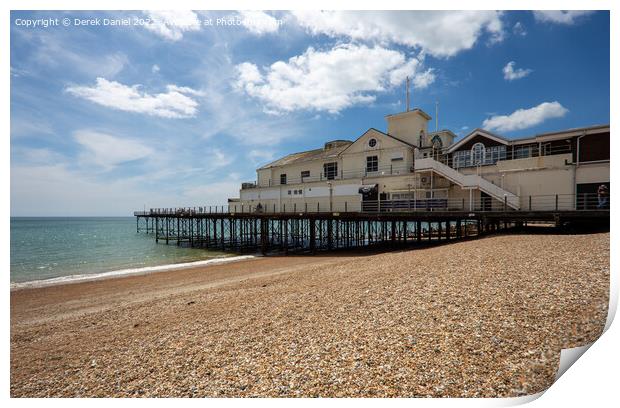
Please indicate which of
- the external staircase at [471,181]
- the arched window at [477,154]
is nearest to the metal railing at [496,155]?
the arched window at [477,154]

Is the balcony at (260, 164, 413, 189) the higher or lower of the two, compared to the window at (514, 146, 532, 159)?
lower

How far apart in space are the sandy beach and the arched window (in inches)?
430

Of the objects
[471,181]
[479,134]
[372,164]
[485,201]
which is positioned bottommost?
[485,201]

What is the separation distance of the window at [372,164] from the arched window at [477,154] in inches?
252

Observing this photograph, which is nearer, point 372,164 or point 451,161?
point 451,161

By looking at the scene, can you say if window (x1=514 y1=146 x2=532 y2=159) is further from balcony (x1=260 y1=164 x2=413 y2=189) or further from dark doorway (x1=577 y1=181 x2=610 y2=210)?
balcony (x1=260 y1=164 x2=413 y2=189)

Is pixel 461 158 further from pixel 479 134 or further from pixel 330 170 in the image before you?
pixel 330 170

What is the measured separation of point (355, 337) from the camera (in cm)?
468

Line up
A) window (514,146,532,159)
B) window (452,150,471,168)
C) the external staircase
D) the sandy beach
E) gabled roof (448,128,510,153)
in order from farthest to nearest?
window (452,150,471,168), gabled roof (448,128,510,153), window (514,146,532,159), the external staircase, the sandy beach

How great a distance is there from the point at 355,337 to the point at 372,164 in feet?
63.4

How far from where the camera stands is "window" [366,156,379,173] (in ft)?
74.2

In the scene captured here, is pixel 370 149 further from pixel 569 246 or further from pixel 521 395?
pixel 521 395

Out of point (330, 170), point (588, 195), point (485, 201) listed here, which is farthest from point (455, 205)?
point (330, 170)

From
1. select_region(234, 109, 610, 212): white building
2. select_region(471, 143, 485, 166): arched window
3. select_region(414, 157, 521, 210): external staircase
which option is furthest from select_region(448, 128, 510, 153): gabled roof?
select_region(414, 157, 521, 210): external staircase
